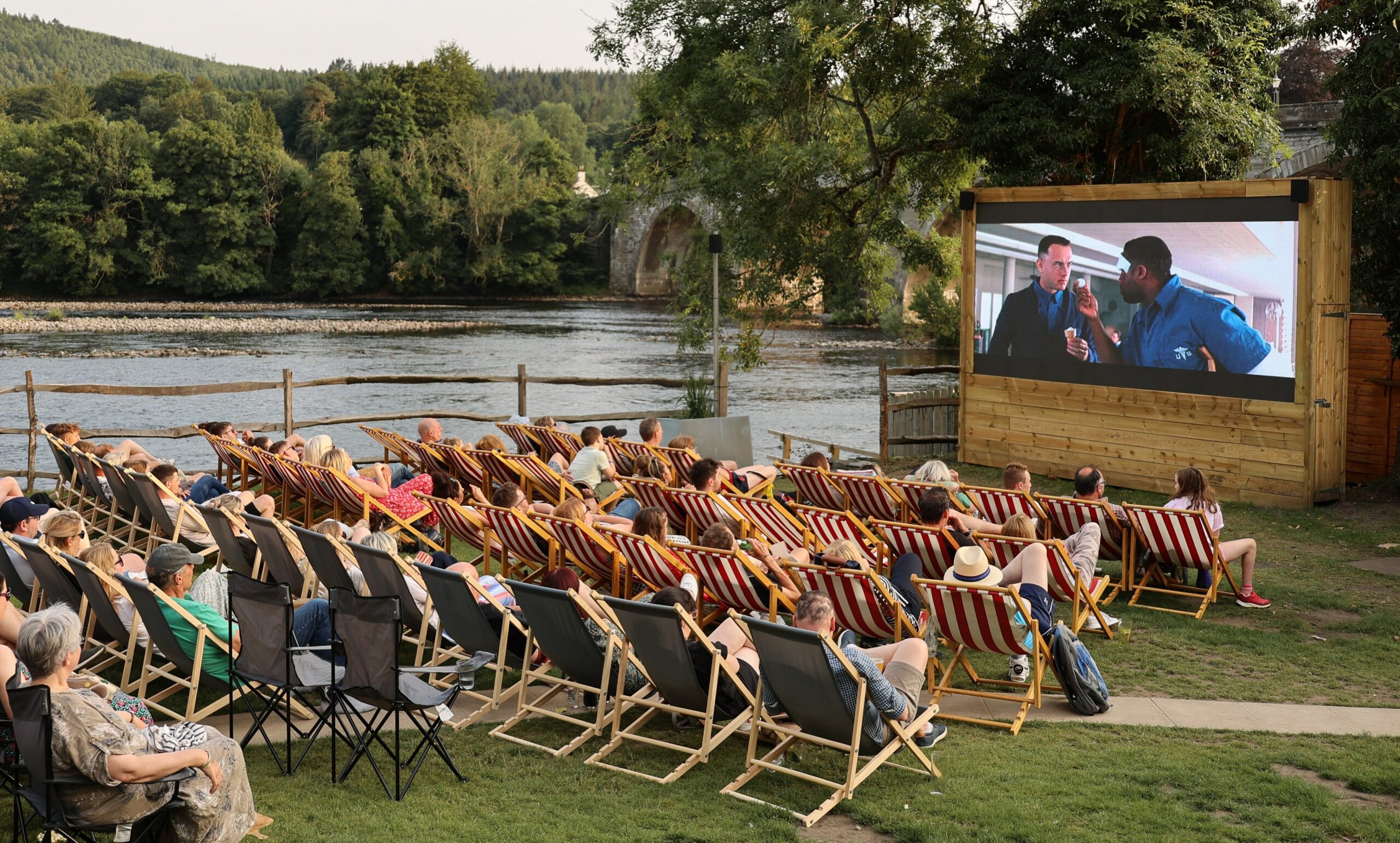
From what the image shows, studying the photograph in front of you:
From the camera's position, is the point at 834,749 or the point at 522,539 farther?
the point at 522,539

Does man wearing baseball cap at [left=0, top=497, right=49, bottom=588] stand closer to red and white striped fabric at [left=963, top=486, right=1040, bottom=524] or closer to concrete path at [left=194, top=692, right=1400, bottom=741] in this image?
concrete path at [left=194, top=692, right=1400, bottom=741]

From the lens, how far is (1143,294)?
11.6m

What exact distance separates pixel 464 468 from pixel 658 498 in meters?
2.28

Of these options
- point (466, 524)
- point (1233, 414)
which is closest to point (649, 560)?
point (466, 524)

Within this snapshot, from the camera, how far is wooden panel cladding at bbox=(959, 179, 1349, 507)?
10.6 meters

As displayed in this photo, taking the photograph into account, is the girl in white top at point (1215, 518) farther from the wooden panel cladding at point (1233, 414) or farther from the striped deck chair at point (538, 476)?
the striped deck chair at point (538, 476)

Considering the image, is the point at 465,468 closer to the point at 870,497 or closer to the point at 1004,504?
the point at 870,497

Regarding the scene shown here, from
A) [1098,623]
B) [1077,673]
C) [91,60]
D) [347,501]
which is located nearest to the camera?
[1077,673]

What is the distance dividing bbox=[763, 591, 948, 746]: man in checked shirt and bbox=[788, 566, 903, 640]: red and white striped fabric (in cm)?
48

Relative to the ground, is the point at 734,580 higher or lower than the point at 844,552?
lower

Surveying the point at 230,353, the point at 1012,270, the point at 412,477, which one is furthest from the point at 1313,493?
the point at 230,353

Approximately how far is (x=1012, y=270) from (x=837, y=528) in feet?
21.7

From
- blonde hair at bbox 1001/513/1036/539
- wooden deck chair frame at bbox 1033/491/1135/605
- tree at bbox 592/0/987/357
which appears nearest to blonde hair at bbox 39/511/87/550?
blonde hair at bbox 1001/513/1036/539

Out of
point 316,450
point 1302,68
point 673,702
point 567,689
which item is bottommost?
point 567,689
